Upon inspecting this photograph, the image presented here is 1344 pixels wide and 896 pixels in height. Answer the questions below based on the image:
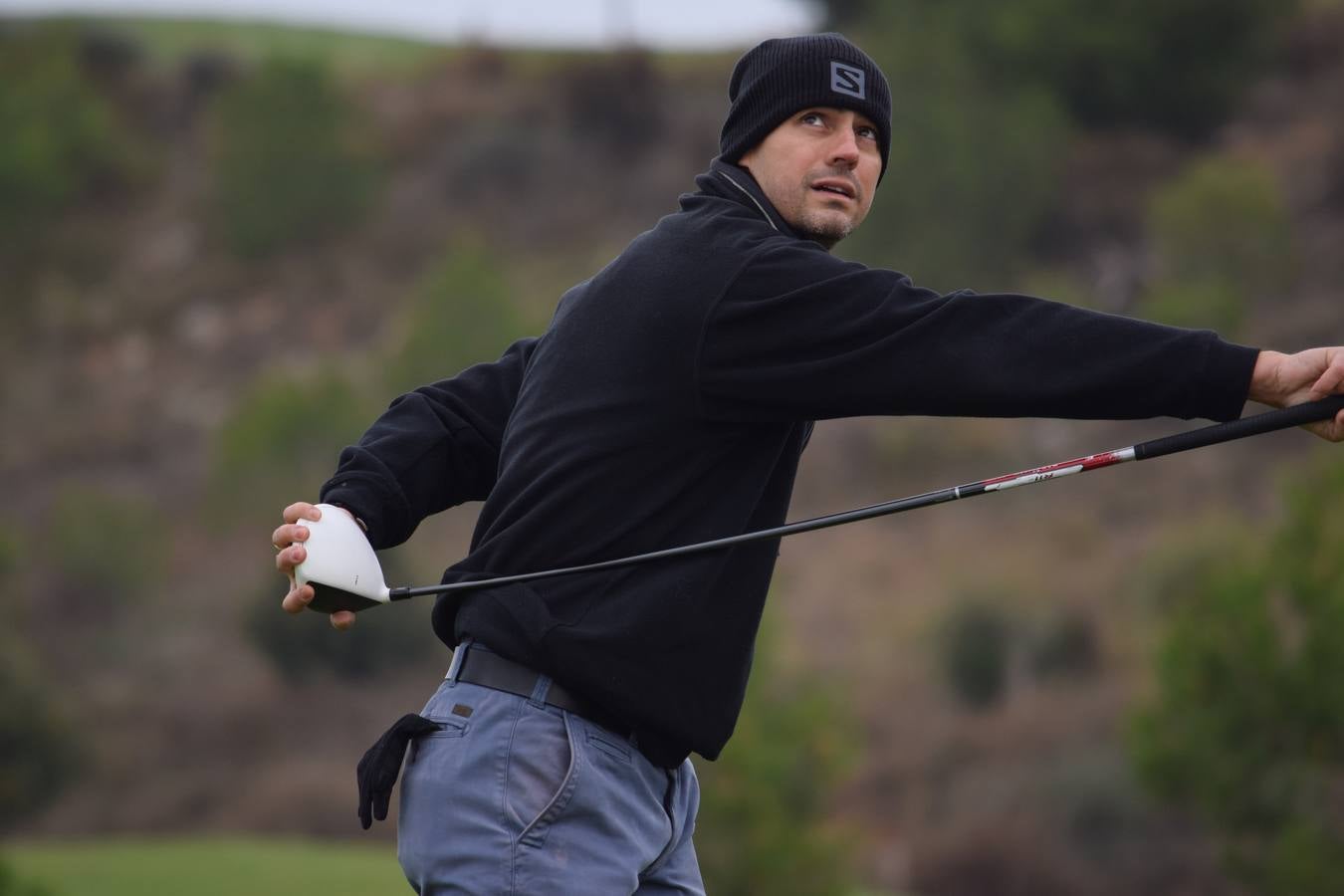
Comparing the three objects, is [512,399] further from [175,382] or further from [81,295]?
[81,295]

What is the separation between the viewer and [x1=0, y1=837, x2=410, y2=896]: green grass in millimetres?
18641

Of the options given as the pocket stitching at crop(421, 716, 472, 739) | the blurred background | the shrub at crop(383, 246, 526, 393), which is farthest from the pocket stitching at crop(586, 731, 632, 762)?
the shrub at crop(383, 246, 526, 393)

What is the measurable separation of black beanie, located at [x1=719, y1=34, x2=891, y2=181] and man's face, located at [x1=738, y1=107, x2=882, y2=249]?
0.10 ft

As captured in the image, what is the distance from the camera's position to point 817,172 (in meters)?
3.55

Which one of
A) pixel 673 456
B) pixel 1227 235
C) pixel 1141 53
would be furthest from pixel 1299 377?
pixel 1141 53

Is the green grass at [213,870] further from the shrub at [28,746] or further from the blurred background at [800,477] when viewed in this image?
the shrub at [28,746]

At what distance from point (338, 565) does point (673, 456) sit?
0.69 m

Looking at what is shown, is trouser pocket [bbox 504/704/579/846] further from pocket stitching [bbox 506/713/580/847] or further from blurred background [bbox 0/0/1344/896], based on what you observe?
blurred background [bbox 0/0/1344/896]

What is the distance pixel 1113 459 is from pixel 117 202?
4904 cm

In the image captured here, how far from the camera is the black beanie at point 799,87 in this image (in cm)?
356

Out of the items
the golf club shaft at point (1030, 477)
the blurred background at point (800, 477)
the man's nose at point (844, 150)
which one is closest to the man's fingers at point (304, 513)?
the golf club shaft at point (1030, 477)

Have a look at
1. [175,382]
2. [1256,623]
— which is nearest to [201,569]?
[175,382]

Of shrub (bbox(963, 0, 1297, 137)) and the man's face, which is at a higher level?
shrub (bbox(963, 0, 1297, 137))

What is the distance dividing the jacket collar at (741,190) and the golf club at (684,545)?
0.57 meters
